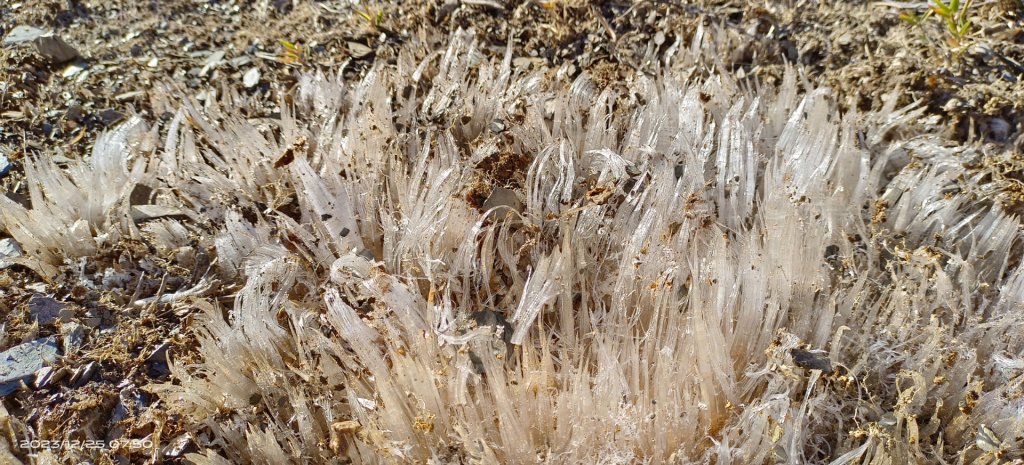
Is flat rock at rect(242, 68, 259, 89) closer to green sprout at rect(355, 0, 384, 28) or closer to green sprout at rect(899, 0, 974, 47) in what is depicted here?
green sprout at rect(355, 0, 384, 28)

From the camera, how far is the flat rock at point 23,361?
1741 mm

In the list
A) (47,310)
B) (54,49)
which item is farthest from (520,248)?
(54,49)

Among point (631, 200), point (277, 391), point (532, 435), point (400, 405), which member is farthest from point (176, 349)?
point (631, 200)

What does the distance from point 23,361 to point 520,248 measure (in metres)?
1.27

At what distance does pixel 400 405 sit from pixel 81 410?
793mm

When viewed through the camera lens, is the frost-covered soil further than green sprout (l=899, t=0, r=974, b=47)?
No

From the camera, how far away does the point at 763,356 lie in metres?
1.74

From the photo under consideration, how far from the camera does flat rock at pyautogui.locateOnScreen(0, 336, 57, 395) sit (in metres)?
1.74

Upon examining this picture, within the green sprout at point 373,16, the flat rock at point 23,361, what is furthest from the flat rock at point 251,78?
the flat rock at point 23,361

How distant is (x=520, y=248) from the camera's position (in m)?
1.87

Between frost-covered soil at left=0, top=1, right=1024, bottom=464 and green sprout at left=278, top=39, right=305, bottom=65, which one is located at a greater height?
green sprout at left=278, top=39, right=305, bottom=65

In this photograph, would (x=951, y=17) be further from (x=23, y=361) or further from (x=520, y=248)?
(x=23, y=361)

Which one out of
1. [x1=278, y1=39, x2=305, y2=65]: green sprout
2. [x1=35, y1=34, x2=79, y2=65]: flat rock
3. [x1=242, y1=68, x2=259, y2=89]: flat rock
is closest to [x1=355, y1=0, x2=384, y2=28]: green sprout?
[x1=278, y1=39, x2=305, y2=65]: green sprout

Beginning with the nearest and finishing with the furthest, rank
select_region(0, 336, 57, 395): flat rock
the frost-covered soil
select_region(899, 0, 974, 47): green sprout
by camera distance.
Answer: the frost-covered soil, select_region(0, 336, 57, 395): flat rock, select_region(899, 0, 974, 47): green sprout
